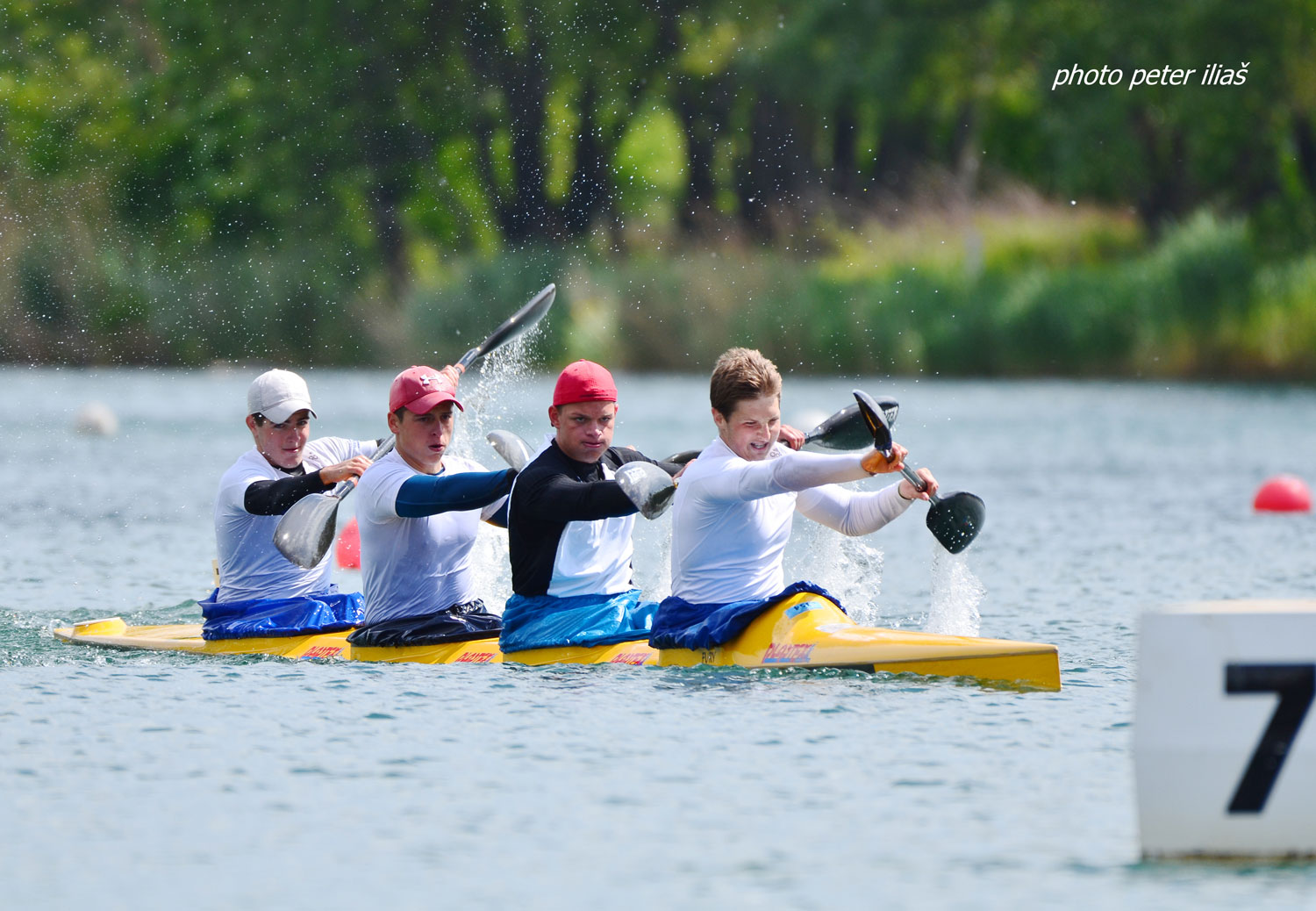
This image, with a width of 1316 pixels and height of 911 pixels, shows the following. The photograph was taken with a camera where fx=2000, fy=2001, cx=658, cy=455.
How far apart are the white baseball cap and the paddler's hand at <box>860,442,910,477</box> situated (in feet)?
8.92

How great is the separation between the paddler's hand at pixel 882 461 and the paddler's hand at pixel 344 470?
88.0 inches

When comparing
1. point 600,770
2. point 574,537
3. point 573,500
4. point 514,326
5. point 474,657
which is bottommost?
point 600,770

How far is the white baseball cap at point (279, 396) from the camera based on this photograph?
27.8 feet

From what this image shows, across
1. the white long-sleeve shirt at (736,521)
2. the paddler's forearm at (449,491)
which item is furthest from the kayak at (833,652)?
the paddler's forearm at (449,491)

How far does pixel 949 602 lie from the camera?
30.0ft

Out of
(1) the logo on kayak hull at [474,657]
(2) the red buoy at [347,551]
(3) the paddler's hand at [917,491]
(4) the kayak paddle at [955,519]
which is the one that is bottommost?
(1) the logo on kayak hull at [474,657]

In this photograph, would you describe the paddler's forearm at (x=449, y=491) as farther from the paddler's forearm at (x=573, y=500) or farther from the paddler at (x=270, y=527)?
the paddler at (x=270, y=527)

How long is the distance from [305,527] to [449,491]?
112 cm

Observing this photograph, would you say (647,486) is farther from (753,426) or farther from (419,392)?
(419,392)

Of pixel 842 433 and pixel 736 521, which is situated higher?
pixel 842 433

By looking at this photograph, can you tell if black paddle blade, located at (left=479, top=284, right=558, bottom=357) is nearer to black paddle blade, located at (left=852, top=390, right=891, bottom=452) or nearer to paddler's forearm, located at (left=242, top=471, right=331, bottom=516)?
paddler's forearm, located at (left=242, top=471, right=331, bottom=516)

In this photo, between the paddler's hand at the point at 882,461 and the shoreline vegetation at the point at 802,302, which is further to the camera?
the shoreline vegetation at the point at 802,302

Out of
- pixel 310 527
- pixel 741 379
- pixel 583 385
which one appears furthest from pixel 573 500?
pixel 310 527

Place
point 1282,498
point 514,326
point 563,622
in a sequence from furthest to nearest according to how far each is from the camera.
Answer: point 1282,498 < point 514,326 < point 563,622
